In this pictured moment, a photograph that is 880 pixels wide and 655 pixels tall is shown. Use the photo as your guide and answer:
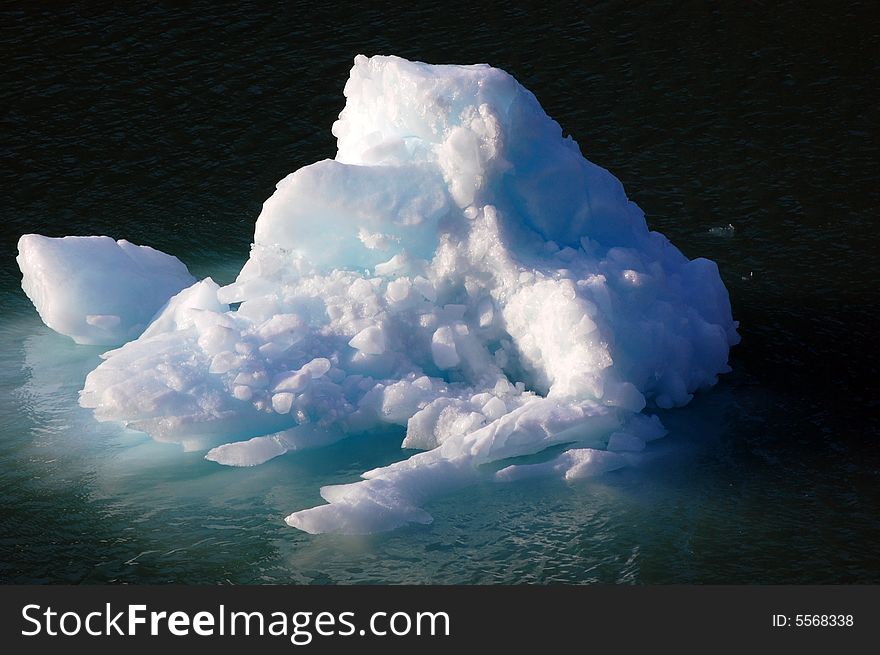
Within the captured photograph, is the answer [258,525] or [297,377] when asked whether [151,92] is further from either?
[258,525]

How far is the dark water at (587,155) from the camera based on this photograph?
790cm

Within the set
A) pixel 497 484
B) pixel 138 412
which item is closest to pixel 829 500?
pixel 497 484

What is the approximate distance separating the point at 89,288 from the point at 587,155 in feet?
18.0

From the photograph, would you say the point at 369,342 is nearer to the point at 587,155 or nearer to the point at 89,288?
the point at 89,288

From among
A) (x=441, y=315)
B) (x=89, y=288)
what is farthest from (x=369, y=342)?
(x=89, y=288)

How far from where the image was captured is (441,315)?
9.55 meters

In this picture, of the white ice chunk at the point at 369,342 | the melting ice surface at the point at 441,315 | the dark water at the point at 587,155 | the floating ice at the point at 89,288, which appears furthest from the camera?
the floating ice at the point at 89,288

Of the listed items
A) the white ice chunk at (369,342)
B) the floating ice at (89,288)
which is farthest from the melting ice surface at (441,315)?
the floating ice at (89,288)

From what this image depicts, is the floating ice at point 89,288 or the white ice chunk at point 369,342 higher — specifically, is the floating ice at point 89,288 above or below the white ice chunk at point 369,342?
above

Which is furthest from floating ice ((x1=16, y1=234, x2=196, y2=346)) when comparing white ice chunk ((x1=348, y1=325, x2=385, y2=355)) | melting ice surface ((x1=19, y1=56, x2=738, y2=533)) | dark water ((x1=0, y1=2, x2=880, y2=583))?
white ice chunk ((x1=348, y1=325, x2=385, y2=355))

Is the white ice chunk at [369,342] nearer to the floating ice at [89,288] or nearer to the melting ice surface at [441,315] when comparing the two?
the melting ice surface at [441,315]

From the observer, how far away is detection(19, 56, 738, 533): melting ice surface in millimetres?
8953

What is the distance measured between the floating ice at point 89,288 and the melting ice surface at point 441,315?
144mm

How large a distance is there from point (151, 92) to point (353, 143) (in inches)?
235
